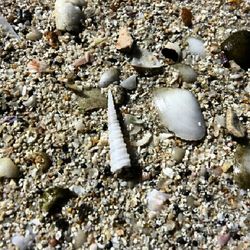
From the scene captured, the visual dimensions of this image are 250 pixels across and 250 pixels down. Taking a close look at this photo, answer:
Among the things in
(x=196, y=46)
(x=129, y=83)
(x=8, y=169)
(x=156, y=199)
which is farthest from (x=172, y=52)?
(x=8, y=169)

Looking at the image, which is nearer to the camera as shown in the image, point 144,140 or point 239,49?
point 144,140

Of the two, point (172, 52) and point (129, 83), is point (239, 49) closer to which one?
point (172, 52)

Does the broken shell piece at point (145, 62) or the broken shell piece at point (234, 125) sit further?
the broken shell piece at point (145, 62)

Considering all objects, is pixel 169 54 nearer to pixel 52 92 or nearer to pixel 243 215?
pixel 52 92

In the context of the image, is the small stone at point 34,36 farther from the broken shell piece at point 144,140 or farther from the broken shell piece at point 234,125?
the broken shell piece at point 234,125

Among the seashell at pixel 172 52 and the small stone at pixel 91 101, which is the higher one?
the seashell at pixel 172 52

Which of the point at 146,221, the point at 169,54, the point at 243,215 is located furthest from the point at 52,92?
the point at 243,215

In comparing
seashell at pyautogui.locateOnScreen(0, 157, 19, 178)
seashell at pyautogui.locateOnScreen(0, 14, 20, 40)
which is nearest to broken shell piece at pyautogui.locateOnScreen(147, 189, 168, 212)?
seashell at pyautogui.locateOnScreen(0, 157, 19, 178)

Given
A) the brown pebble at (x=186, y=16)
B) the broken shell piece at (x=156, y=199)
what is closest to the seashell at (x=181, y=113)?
the broken shell piece at (x=156, y=199)
